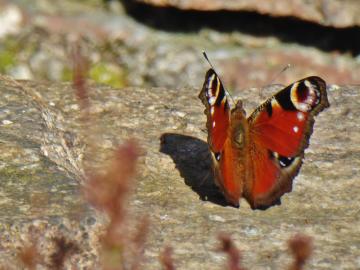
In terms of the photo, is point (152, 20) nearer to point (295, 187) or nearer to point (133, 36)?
point (133, 36)

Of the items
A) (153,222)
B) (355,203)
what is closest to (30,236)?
(153,222)

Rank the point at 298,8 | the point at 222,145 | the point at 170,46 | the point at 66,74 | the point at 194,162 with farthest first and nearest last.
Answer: the point at 66,74 → the point at 170,46 → the point at 298,8 → the point at 194,162 → the point at 222,145

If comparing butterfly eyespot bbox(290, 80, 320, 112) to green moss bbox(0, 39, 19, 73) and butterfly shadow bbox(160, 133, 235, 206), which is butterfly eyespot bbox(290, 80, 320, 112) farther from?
green moss bbox(0, 39, 19, 73)

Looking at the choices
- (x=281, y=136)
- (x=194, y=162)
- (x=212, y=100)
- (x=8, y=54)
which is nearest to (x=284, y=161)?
(x=281, y=136)

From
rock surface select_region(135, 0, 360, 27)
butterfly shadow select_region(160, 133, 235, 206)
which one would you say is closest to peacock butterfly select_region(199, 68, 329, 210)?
butterfly shadow select_region(160, 133, 235, 206)

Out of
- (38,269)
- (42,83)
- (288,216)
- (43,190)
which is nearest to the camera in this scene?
(38,269)

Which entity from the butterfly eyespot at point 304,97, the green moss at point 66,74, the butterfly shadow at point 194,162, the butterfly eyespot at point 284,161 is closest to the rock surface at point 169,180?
the butterfly shadow at point 194,162

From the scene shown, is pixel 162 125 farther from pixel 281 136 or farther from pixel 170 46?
pixel 170 46

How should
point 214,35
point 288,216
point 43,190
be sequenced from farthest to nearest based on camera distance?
1. point 214,35
2. point 288,216
3. point 43,190
